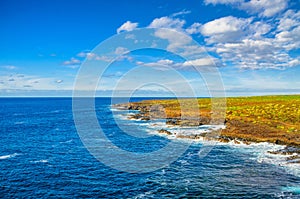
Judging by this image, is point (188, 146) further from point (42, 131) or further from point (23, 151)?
point (42, 131)

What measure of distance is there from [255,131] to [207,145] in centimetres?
2102

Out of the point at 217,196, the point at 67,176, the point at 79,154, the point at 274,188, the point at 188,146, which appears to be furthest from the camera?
the point at 188,146

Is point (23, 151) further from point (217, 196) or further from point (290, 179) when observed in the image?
point (290, 179)

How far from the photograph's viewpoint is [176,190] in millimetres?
39594

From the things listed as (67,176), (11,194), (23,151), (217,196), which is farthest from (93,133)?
(217,196)

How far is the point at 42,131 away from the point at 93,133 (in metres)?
19.4

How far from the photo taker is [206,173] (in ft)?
154

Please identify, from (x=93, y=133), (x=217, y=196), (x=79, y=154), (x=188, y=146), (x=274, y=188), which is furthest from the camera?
(x=93, y=133)

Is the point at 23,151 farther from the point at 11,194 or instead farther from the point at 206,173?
the point at 206,173

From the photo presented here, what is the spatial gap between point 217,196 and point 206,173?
9.99 meters

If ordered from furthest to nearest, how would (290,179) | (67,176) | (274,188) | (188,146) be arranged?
(188,146), (67,176), (290,179), (274,188)

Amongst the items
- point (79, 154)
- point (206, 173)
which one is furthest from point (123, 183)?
point (79, 154)

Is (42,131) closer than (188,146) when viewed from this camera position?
No

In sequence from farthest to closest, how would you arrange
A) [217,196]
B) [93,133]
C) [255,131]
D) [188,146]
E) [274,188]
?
[93,133] < [255,131] < [188,146] < [274,188] < [217,196]
